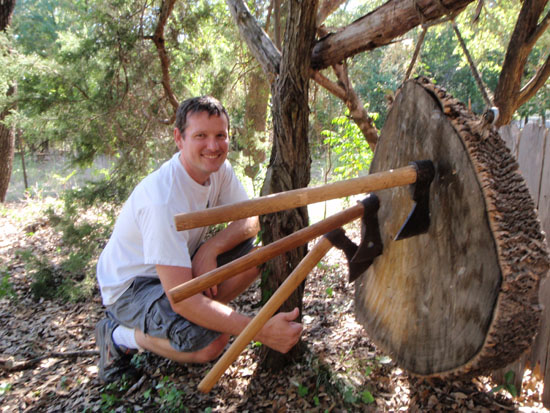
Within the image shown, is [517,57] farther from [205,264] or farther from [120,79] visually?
[120,79]

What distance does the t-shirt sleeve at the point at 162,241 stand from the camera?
1936mm

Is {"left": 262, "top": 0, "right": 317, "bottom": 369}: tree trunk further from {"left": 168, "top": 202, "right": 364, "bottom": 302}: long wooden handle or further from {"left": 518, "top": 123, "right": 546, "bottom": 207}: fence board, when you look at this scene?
{"left": 518, "top": 123, "right": 546, "bottom": 207}: fence board

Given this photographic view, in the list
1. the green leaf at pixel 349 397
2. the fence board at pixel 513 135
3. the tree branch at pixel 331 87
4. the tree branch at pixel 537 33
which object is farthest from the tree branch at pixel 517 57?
the green leaf at pixel 349 397

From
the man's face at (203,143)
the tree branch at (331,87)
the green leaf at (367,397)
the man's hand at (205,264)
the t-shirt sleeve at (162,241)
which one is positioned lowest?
the green leaf at (367,397)

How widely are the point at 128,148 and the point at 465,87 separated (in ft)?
68.8

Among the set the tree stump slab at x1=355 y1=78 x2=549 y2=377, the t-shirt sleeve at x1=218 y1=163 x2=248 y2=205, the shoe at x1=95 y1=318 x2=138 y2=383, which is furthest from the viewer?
the t-shirt sleeve at x1=218 y1=163 x2=248 y2=205

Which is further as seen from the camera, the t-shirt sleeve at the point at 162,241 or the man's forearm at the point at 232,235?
the man's forearm at the point at 232,235

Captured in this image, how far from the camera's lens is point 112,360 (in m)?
2.58

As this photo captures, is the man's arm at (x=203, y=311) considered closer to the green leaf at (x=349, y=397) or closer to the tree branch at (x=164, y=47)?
the green leaf at (x=349, y=397)

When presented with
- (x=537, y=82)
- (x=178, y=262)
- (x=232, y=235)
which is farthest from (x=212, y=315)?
(x=537, y=82)

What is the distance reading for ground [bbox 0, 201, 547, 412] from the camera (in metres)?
2.25

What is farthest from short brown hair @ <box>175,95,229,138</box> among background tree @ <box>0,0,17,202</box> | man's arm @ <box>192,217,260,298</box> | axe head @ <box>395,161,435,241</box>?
background tree @ <box>0,0,17,202</box>

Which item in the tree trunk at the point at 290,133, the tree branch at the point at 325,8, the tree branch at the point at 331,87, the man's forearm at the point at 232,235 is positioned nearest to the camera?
the tree trunk at the point at 290,133

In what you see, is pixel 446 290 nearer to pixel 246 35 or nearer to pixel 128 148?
pixel 246 35
